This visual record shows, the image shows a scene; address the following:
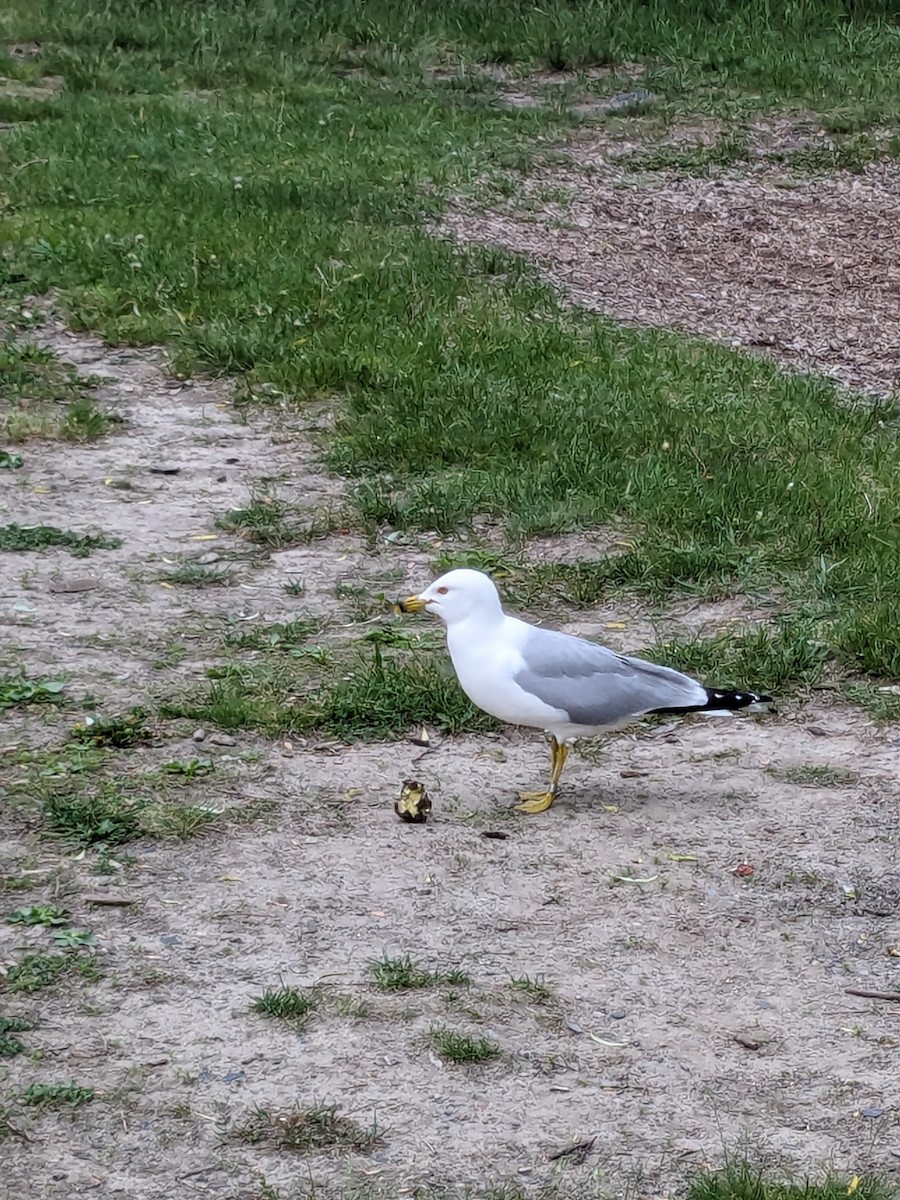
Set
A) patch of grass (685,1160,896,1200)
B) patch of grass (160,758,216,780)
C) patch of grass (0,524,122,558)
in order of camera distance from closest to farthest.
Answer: patch of grass (685,1160,896,1200) < patch of grass (160,758,216,780) < patch of grass (0,524,122,558)

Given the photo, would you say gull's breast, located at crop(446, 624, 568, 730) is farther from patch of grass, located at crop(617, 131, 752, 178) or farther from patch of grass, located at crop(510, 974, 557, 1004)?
patch of grass, located at crop(617, 131, 752, 178)

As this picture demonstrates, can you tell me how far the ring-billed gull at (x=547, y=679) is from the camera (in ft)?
15.1

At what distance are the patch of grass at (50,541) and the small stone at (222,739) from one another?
5.01 feet

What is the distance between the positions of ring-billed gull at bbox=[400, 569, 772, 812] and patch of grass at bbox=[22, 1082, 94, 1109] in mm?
1625

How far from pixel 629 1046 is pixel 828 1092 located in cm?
43

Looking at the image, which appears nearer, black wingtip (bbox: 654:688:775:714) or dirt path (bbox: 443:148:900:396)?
black wingtip (bbox: 654:688:775:714)

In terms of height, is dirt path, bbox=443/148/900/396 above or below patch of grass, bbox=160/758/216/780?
above

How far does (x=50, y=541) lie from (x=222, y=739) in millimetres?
1717

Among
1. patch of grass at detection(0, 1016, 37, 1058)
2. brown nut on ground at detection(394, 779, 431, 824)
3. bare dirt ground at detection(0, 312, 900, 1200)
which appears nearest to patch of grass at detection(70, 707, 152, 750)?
bare dirt ground at detection(0, 312, 900, 1200)

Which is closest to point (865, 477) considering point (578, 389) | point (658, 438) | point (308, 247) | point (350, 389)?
point (658, 438)

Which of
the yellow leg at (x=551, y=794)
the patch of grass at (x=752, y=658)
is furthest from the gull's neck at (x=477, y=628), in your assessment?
the patch of grass at (x=752, y=658)

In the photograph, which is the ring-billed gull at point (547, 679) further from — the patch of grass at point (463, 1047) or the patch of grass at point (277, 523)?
the patch of grass at point (277, 523)

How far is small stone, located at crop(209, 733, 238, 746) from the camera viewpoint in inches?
198

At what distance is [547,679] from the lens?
461 cm
